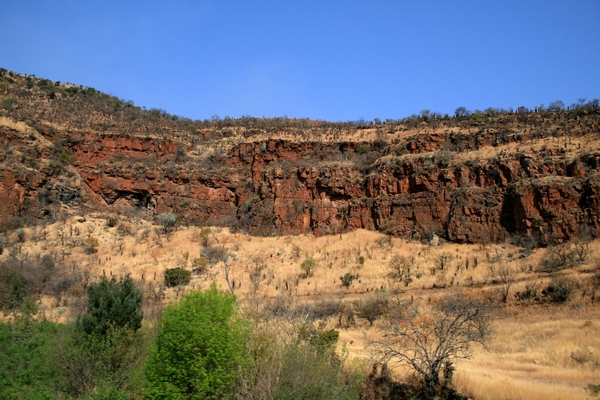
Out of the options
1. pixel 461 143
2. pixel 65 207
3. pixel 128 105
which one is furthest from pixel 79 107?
pixel 461 143

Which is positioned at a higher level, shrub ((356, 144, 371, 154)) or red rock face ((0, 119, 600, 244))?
shrub ((356, 144, 371, 154))

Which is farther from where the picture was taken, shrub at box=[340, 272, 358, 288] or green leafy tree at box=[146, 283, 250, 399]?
shrub at box=[340, 272, 358, 288]

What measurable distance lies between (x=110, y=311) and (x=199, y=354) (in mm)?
7448

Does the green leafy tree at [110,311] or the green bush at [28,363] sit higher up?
the green leafy tree at [110,311]

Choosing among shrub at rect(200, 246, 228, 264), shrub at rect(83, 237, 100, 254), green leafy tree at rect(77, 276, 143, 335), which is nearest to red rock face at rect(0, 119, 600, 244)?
shrub at rect(200, 246, 228, 264)

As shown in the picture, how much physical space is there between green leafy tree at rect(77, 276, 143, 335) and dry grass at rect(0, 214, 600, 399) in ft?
12.7

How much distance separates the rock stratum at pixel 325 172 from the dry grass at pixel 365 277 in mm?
2135

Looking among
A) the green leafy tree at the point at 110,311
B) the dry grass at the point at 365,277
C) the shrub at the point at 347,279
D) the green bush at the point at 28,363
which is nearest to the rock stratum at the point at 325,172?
the dry grass at the point at 365,277

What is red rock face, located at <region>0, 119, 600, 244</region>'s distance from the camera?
3131cm

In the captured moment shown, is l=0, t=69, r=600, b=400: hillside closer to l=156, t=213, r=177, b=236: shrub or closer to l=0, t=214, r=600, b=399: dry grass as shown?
l=0, t=214, r=600, b=399: dry grass

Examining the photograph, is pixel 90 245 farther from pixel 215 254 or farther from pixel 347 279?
pixel 347 279

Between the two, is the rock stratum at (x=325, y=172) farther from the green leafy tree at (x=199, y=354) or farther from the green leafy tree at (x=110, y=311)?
the green leafy tree at (x=199, y=354)

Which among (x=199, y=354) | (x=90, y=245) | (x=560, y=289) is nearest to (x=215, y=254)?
(x=90, y=245)

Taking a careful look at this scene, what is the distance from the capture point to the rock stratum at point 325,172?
32438 mm
